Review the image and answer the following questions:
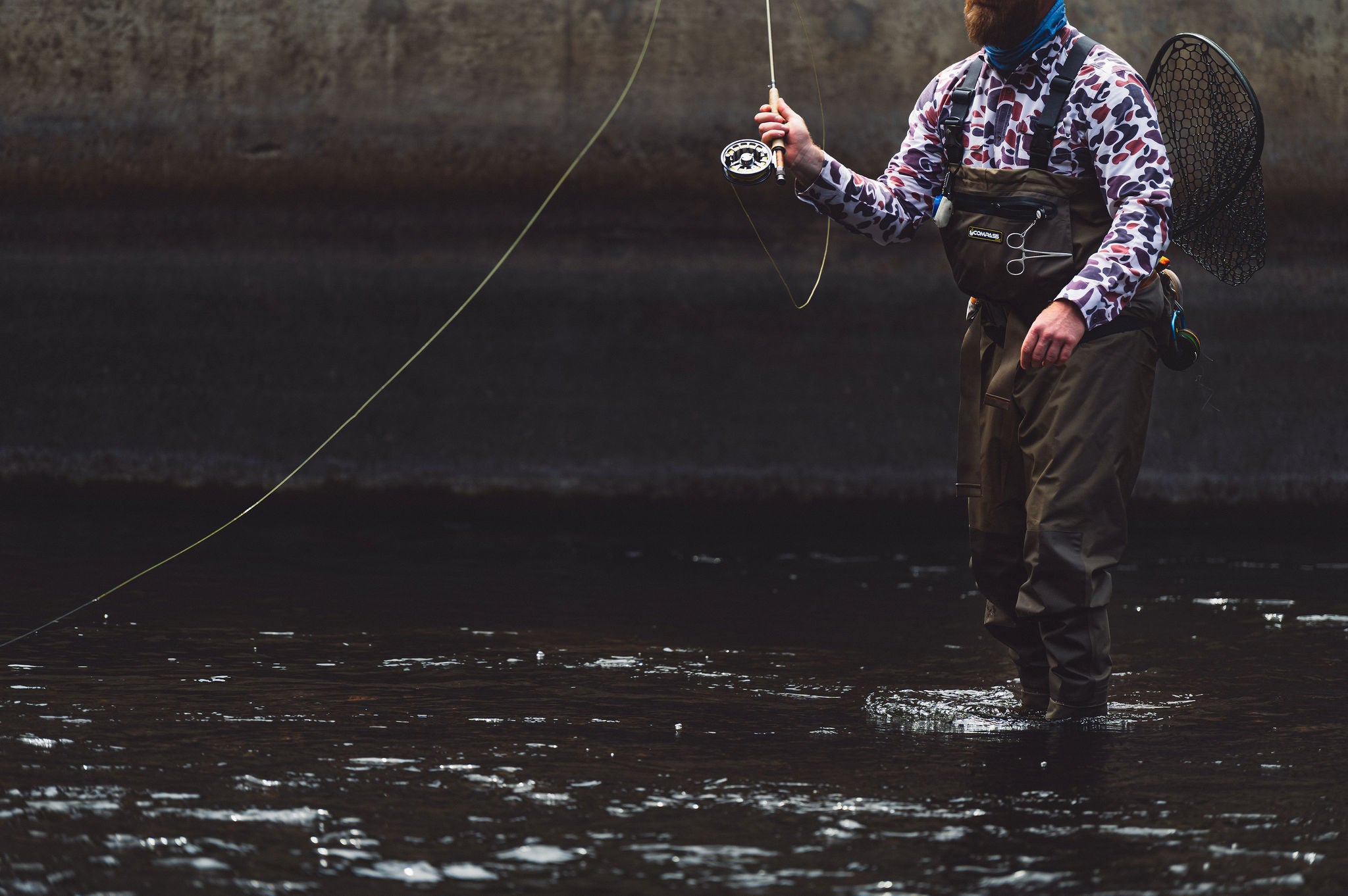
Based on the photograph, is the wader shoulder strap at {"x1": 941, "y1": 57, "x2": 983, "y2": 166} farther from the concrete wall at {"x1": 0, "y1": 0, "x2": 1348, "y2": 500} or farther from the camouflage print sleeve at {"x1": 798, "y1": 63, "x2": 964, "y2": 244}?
the concrete wall at {"x1": 0, "y1": 0, "x2": 1348, "y2": 500}

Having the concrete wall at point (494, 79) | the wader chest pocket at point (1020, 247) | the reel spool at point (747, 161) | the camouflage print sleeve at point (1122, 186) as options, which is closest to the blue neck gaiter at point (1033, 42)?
the camouflage print sleeve at point (1122, 186)

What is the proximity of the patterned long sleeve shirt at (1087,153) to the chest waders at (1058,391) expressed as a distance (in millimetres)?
38

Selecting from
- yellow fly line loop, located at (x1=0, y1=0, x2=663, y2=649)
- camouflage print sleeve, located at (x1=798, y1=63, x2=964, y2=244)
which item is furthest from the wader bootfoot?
yellow fly line loop, located at (x1=0, y1=0, x2=663, y2=649)

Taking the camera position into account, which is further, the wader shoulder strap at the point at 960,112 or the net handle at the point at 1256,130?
the net handle at the point at 1256,130

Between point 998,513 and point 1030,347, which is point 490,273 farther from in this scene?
point 1030,347

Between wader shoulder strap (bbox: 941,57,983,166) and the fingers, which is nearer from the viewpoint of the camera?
the fingers

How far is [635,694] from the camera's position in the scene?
412 cm

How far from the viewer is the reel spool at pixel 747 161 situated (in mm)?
4059

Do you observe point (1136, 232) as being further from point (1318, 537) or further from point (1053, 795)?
point (1318, 537)

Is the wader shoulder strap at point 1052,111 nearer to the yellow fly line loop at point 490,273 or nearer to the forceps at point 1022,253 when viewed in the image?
the forceps at point 1022,253

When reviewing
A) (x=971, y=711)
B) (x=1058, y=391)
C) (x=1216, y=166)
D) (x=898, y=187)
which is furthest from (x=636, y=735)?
(x=1216, y=166)

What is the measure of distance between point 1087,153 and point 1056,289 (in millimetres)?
314

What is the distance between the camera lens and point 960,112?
3906 millimetres

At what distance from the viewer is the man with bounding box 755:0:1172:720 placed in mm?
3656
